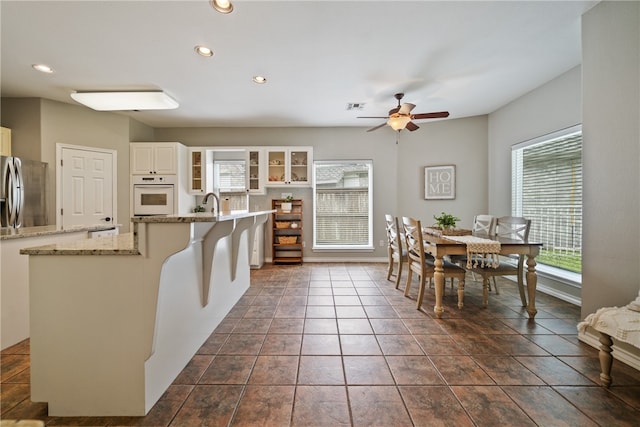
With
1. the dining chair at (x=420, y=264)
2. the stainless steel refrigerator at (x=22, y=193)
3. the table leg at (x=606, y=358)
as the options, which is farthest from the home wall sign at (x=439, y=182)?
the stainless steel refrigerator at (x=22, y=193)

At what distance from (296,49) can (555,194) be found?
12.0ft

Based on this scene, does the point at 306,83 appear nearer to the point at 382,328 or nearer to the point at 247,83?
the point at 247,83

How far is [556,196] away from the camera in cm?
329

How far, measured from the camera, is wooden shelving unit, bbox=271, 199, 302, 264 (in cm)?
484

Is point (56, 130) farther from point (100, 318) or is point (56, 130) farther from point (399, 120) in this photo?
point (399, 120)

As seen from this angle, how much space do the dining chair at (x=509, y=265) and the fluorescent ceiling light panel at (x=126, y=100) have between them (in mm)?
4373

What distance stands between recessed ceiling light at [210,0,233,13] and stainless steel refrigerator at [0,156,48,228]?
328cm

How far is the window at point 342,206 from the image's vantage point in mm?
5141

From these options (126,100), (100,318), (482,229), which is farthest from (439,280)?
(126,100)

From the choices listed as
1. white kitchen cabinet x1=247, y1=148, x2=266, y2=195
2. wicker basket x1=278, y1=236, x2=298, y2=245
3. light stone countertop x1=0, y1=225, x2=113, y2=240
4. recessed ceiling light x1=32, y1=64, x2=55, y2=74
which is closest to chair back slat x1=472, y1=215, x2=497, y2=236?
wicker basket x1=278, y1=236, x2=298, y2=245

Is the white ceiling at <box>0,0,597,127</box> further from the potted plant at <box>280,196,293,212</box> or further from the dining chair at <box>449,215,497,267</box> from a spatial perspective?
the dining chair at <box>449,215,497,267</box>

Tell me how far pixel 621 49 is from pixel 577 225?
1.94 metres

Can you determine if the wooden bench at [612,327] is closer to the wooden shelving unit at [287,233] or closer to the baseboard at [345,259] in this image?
the baseboard at [345,259]

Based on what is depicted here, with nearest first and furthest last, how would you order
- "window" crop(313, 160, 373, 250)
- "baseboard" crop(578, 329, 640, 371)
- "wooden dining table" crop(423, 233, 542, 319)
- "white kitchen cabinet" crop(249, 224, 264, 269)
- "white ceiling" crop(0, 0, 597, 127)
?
"baseboard" crop(578, 329, 640, 371), "white ceiling" crop(0, 0, 597, 127), "wooden dining table" crop(423, 233, 542, 319), "white kitchen cabinet" crop(249, 224, 264, 269), "window" crop(313, 160, 373, 250)
